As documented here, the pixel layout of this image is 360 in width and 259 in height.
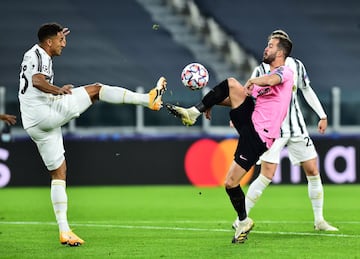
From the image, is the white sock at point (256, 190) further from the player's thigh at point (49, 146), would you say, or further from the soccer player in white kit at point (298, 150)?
the player's thigh at point (49, 146)

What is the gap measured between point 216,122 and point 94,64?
4.27 metres

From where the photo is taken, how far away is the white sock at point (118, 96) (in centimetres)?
852

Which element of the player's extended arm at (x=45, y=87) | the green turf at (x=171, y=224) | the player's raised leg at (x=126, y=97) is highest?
the player's extended arm at (x=45, y=87)

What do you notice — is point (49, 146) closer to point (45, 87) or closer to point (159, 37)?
point (45, 87)

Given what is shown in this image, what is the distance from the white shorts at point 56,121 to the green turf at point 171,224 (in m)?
0.76

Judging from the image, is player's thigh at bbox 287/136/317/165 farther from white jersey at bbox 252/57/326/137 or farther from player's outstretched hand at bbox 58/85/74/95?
player's outstretched hand at bbox 58/85/74/95

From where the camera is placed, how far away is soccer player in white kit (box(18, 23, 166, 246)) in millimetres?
8445

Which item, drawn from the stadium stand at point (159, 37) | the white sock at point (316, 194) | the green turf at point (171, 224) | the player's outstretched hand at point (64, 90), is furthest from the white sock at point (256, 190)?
the stadium stand at point (159, 37)

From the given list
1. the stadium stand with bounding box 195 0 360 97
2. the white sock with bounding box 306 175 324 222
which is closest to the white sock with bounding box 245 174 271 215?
the white sock with bounding box 306 175 324 222

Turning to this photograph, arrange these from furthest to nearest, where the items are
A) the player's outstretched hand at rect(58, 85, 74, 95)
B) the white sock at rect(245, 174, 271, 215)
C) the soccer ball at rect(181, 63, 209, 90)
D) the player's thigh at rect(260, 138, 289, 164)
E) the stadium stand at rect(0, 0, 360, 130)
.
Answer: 1. the stadium stand at rect(0, 0, 360, 130)
2. the player's thigh at rect(260, 138, 289, 164)
3. the white sock at rect(245, 174, 271, 215)
4. the soccer ball at rect(181, 63, 209, 90)
5. the player's outstretched hand at rect(58, 85, 74, 95)

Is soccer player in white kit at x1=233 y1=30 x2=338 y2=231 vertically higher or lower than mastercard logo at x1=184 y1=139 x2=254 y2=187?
higher

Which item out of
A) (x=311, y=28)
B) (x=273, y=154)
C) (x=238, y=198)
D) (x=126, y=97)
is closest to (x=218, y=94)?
(x=126, y=97)

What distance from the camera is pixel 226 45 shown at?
70.2 feet

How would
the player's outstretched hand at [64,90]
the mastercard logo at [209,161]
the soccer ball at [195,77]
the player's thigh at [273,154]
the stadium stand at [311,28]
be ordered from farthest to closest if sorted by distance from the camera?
the stadium stand at [311,28] → the mastercard logo at [209,161] → the player's thigh at [273,154] → the soccer ball at [195,77] → the player's outstretched hand at [64,90]
